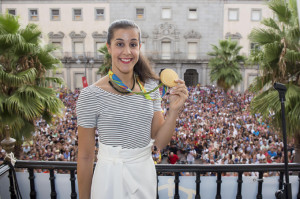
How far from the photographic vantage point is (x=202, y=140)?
1112cm

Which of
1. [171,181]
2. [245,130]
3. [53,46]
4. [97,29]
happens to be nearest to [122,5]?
[97,29]

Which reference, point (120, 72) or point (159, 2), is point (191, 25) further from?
point (120, 72)

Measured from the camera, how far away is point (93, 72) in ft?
94.3

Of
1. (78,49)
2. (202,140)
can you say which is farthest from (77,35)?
(202,140)

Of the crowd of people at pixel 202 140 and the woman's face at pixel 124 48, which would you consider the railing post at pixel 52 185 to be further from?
the crowd of people at pixel 202 140

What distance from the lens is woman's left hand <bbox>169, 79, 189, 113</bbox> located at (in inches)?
62.0

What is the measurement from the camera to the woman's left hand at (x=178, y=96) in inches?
62.0

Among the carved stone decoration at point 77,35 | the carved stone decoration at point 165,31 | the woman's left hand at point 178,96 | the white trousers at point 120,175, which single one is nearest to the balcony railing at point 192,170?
the white trousers at point 120,175

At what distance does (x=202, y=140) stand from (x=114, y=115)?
33.2 ft

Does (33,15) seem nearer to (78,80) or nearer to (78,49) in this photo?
(78,49)

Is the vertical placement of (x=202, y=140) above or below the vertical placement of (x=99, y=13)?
below

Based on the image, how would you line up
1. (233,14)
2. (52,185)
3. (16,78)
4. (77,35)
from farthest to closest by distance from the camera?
(77,35) < (233,14) < (16,78) < (52,185)

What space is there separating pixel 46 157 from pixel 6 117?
4.69 metres

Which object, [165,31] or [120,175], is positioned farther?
[165,31]
